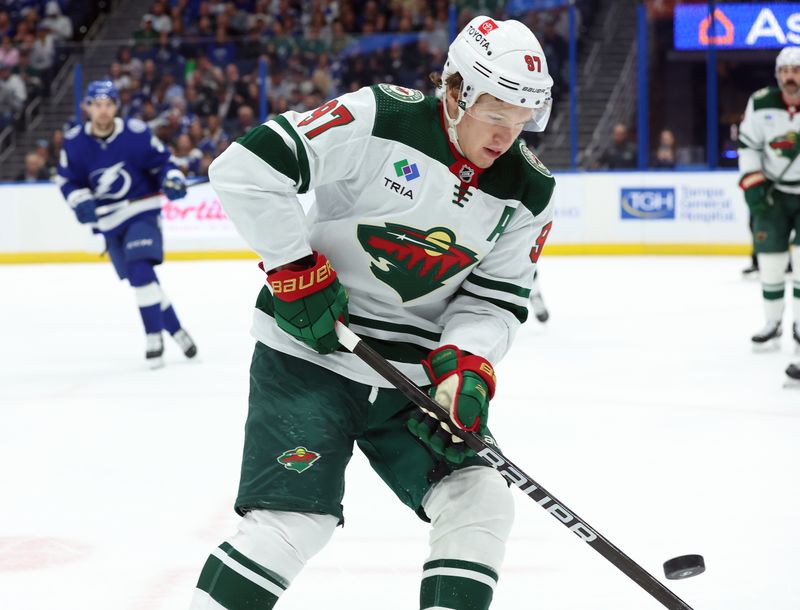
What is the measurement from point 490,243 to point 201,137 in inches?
351

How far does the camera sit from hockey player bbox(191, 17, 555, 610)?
166cm

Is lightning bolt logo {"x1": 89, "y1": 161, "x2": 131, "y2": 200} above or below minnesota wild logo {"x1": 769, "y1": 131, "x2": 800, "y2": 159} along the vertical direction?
above

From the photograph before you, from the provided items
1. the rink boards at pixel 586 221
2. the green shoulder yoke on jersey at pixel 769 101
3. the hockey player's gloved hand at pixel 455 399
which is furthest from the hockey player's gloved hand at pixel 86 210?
the rink boards at pixel 586 221

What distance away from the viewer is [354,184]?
5.89 ft

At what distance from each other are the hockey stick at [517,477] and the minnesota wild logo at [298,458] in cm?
17

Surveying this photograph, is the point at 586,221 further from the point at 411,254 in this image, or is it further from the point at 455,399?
the point at 455,399

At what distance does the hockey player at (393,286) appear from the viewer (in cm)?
166

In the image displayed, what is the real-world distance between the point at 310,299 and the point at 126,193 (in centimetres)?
361

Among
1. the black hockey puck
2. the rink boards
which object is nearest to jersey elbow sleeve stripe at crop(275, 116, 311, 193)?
the black hockey puck

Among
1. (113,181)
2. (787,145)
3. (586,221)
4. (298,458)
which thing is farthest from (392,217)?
(586,221)

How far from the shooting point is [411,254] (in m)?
1.79

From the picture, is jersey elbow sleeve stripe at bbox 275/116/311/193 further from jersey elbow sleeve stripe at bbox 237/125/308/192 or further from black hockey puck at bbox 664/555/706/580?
black hockey puck at bbox 664/555/706/580

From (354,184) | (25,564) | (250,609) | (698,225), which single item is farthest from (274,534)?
(698,225)

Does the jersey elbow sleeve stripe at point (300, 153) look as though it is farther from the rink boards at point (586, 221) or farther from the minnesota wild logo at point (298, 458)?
the rink boards at point (586, 221)
